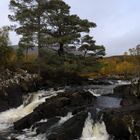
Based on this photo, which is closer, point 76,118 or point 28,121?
point 76,118

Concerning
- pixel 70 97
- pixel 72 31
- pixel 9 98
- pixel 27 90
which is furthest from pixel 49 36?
pixel 70 97

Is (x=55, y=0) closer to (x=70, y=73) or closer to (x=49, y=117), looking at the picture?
(x=70, y=73)

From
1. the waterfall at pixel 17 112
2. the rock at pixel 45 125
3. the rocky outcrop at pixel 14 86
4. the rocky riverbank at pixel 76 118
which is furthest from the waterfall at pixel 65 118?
the rocky outcrop at pixel 14 86

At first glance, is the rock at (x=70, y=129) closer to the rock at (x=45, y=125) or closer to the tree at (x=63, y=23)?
the rock at (x=45, y=125)

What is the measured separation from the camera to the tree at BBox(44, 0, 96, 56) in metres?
51.1

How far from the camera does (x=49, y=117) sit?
2962 centimetres

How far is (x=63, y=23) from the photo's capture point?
2023 inches

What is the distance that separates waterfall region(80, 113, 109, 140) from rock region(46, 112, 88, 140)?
272mm

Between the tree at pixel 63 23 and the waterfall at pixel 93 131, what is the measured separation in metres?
25.8

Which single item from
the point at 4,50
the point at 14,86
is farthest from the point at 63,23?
the point at 14,86

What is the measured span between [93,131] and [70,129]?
1451mm

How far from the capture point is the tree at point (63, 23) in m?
51.1

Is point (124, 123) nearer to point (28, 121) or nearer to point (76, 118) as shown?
point (76, 118)

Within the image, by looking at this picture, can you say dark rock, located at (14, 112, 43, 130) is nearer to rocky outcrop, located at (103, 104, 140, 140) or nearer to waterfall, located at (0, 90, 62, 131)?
waterfall, located at (0, 90, 62, 131)
